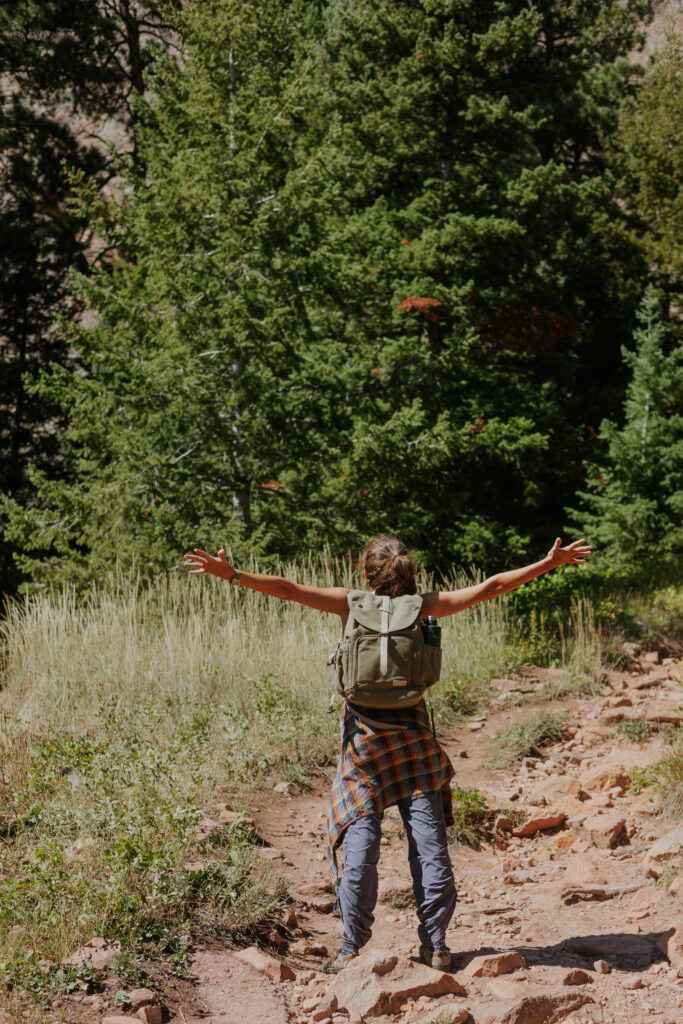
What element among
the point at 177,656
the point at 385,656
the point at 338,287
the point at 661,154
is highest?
the point at 661,154

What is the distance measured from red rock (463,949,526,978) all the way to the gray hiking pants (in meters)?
0.13

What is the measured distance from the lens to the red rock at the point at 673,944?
3697mm

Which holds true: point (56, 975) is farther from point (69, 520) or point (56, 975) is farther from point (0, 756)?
point (69, 520)

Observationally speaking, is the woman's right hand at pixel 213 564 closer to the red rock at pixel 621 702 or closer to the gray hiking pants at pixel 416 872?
the gray hiking pants at pixel 416 872

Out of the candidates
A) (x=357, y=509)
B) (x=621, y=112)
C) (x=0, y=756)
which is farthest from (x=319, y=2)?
(x=0, y=756)

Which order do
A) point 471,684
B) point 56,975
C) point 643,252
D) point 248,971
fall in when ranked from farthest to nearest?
point 643,252
point 471,684
point 248,971
point 56,975

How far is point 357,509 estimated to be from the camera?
37.7 ft

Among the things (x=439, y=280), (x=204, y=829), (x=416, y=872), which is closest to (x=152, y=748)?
(x=204, y=829)

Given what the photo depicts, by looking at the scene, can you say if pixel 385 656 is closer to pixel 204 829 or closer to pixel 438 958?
pixel 438 958

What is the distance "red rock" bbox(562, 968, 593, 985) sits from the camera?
3.52 m

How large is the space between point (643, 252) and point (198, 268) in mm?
11791

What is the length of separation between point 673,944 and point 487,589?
1.58m

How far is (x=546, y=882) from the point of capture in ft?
16.0

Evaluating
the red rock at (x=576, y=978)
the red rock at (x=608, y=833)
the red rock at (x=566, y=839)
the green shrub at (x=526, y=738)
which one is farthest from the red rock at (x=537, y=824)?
the red rock at (x=576, y=978)
